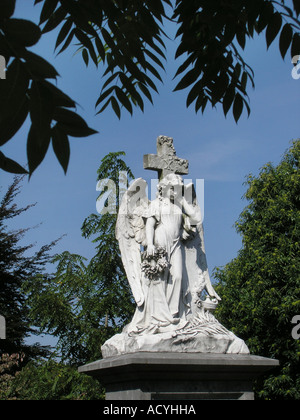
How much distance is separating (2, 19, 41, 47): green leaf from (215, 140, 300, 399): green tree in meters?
13.9

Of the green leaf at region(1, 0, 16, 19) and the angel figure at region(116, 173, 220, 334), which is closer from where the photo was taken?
the green leaf at region(1, 0, 16, 19)

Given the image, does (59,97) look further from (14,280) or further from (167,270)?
(14,280)

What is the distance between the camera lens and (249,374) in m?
7.05

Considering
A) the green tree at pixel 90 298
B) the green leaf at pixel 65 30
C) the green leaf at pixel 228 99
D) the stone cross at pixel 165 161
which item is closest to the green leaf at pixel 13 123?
the green leaf at pixel 65 30

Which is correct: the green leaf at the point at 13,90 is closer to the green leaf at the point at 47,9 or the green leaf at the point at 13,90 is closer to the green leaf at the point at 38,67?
the green leaf at the point at 38,67

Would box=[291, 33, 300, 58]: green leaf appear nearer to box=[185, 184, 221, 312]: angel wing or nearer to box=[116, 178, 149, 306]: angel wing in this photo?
box=[185, 184, 221, 312]: angel wing

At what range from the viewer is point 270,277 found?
16562 mm

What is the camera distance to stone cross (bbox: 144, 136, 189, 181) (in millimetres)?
8130

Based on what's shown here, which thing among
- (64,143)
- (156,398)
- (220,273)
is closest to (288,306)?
(220,273)

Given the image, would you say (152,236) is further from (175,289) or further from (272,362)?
(272,362)

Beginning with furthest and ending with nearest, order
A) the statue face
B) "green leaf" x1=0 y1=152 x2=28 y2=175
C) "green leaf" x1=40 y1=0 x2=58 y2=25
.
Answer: the statue face, "green leaf" x1=40 y1=0 x2=58 y2=25, "green leaf" x1=0 y1=152 x2=28 y2=175

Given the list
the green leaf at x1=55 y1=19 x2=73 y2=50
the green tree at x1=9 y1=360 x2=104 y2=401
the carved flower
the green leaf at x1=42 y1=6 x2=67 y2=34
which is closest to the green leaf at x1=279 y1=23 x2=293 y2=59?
the green leaf at x1=55 y1=19 x2=73 y2=50

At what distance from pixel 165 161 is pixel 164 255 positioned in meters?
1.58

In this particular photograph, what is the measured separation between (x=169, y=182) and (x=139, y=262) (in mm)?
1249
